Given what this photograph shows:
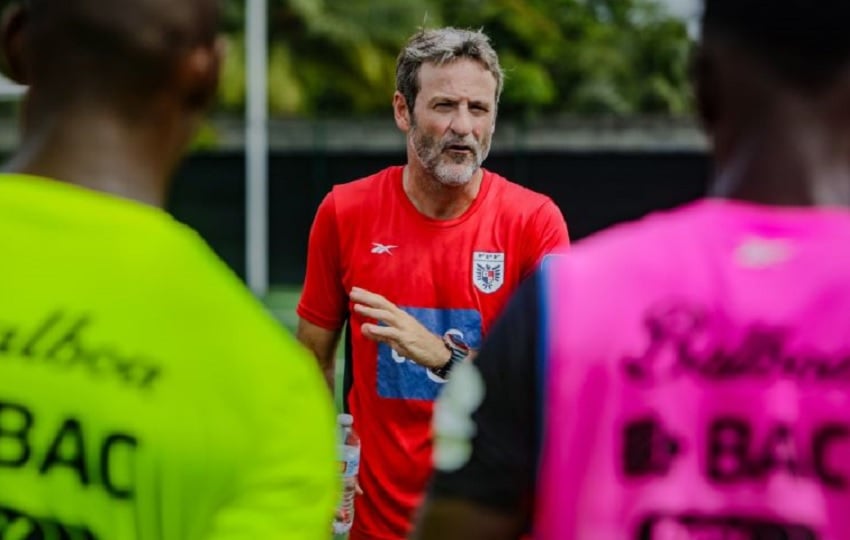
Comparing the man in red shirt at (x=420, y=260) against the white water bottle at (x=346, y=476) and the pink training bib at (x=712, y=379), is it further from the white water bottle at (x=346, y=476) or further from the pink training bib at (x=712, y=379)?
the pink training bib at (x=712, y=379)

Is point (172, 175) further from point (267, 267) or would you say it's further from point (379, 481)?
point (267, 267)

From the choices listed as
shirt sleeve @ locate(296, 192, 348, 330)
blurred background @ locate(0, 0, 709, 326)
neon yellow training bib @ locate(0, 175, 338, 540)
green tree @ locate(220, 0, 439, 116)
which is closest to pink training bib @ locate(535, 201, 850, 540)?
neon yellow training bib @ locate(0, 175, 338, 540)

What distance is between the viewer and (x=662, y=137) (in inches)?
774

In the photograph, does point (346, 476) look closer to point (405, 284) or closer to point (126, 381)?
point (405, 284)

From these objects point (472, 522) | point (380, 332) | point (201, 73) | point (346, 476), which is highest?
point (201, 73)

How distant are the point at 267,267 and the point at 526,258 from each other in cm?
1443

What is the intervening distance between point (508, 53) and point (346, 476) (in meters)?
27.3

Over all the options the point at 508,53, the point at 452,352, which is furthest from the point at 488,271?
the point at 508,53

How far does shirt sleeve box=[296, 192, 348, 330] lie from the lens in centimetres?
422

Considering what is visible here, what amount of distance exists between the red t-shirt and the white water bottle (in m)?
0.16

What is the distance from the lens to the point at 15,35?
1769mm

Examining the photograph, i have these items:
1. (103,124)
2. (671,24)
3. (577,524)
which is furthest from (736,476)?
(671,24)

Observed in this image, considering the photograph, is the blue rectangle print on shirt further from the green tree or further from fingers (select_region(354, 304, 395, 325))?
the green tree

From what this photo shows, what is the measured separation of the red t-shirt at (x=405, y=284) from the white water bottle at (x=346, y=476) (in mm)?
163
